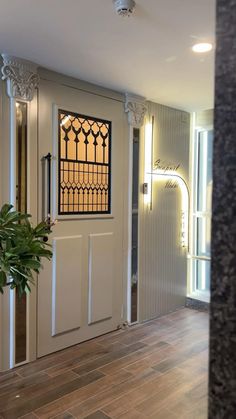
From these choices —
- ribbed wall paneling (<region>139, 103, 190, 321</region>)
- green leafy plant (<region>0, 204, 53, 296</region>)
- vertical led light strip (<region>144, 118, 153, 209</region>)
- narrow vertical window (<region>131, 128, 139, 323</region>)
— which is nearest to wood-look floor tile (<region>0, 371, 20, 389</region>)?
green leafy plant (<region>0, 204, 53, 296</region>)

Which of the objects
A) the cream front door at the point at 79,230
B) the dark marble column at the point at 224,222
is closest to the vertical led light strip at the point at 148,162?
the cream front door at the point at 79,230

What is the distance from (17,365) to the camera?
290cm

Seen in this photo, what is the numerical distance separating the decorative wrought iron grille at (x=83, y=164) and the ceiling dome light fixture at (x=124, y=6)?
4.31 ft

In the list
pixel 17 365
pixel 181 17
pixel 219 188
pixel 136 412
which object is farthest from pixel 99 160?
pixel 219 188

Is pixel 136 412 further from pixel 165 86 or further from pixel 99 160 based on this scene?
pixel 165 86

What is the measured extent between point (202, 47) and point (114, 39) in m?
0.61

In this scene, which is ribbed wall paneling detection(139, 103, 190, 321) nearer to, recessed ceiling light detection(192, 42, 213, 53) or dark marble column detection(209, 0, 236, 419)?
recessed ceiling light detection(192, 42, 213, 53)

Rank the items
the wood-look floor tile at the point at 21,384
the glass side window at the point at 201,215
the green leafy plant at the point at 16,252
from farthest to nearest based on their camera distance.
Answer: the glass side window at the point at 201,215 → the wood-look floor tile at the point at 21,384 → the green leafy plant at the point at 16,252

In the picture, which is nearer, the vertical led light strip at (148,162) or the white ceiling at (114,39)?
the white ceiling at (114,39)

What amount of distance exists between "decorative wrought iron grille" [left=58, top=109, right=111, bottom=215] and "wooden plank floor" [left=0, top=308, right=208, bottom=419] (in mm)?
1275

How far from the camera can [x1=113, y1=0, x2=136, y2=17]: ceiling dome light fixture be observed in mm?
1920

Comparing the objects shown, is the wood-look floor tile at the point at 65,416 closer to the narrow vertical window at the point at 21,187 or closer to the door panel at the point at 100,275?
the narrow vertical window at the point at 21,187

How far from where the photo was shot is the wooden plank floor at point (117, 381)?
2.36 meters

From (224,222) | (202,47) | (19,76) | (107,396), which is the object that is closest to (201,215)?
(202,47)
